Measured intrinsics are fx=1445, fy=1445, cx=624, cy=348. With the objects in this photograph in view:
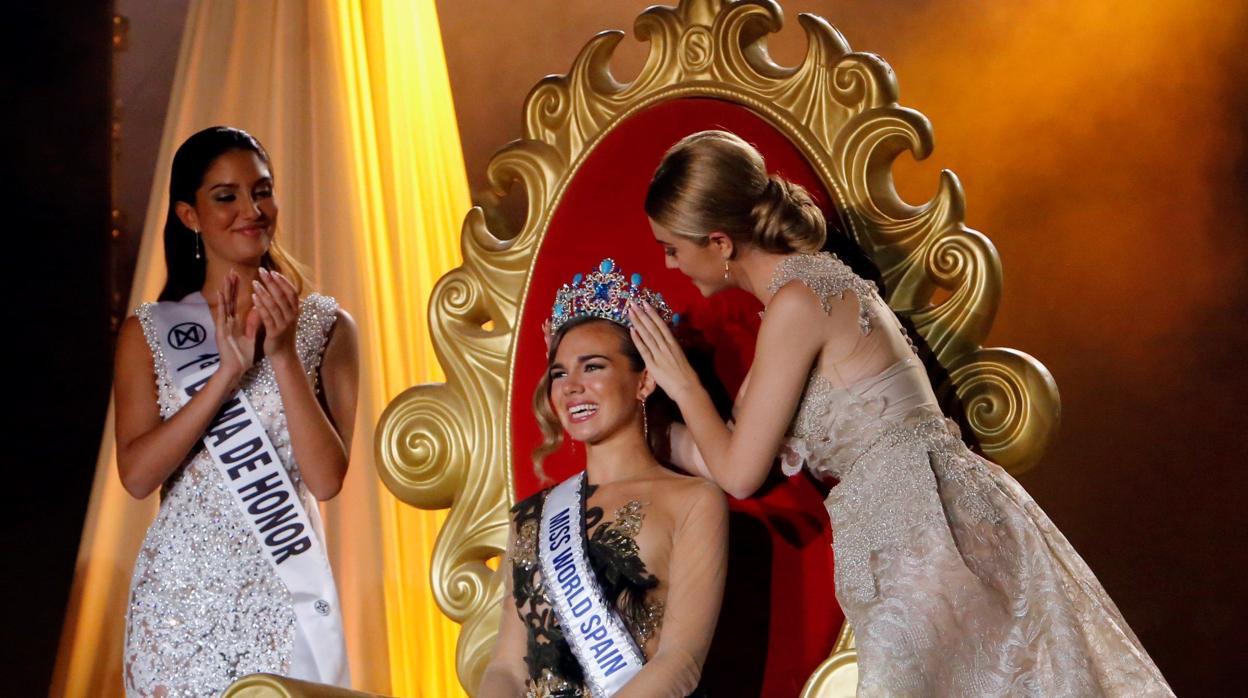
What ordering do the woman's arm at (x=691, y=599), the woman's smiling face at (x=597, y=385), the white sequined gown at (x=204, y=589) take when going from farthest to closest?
the white sequined gown at (x=204, y=589), the woman's smiling face at (x=597, y=385), the woman's arm at (x=691, y=599)

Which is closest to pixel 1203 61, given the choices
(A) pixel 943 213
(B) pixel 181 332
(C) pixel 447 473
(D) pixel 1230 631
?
(D) pixel 1230 631

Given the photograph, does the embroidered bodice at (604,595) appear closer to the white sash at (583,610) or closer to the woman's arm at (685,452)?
the white sash at (583,610)

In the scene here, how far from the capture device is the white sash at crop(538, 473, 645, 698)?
73.0 inches

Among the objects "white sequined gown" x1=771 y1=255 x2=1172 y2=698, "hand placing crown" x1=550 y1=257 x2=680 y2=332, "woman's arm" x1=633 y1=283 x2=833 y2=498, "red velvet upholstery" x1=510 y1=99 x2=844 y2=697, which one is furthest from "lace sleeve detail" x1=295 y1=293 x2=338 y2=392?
"white sequined gown" x1=771 y1=255 x2=1172 y2=698

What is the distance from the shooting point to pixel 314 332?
7.63ft

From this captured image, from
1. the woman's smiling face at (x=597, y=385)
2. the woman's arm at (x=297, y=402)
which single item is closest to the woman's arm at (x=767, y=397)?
the woman's smiling face at (x=597, y=385)

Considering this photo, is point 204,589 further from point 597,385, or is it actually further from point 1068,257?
point 1068,257

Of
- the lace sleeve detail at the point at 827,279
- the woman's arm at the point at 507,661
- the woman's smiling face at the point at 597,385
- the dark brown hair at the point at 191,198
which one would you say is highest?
the dark brown hair at the point at 191,198

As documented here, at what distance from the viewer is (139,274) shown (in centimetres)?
308

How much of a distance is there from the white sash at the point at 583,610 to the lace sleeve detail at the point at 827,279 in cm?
43

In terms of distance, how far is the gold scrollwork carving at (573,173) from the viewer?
193cm

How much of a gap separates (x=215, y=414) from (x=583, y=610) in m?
0.73

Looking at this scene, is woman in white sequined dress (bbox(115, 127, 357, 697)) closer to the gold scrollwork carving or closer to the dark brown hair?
the dark brown hair

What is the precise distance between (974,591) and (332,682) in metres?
1.01
